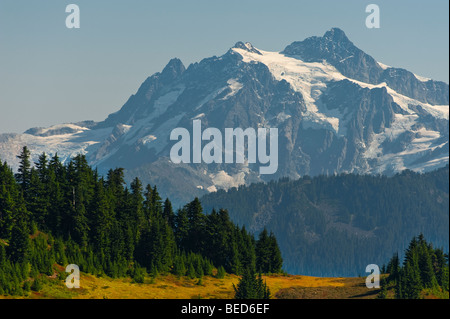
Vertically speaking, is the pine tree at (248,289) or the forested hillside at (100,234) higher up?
the forested hillside at (100,234)

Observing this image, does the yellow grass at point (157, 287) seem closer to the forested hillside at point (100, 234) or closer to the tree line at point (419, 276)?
the forested hillside at point (100, 234)

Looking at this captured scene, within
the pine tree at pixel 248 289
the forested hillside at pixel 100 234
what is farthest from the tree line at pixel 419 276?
the forested hillside at pixel 100 234

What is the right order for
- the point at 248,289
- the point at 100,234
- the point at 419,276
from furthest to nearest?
1. the point at 100,234
2. the point at 419,276
3. the point at 248,289

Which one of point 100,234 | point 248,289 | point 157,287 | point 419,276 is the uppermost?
point 100,234

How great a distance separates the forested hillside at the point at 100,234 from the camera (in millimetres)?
126438

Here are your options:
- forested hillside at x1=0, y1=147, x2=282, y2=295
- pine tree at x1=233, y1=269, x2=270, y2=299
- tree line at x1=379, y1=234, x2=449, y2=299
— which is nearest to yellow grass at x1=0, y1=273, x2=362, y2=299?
forested hillside at x1=0, y1=147, x2=282, y2=295

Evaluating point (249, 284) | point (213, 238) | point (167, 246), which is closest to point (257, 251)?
point (213, 238)

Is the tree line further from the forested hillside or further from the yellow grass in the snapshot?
the forested hillside

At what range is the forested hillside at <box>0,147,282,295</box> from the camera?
126438 mm

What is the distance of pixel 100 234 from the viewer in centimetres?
14375

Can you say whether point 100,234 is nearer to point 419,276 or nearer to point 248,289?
point 248,289

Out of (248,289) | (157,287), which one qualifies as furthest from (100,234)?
(248,289)

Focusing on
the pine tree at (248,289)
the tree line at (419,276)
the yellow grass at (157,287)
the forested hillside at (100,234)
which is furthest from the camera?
the tree line at (419,276)
